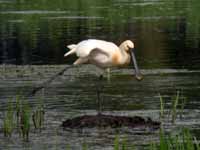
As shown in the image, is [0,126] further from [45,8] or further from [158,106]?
[45,8]

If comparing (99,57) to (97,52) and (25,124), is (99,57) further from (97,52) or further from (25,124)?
(25,124)

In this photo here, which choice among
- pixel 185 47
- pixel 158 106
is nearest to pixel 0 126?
pixel 158 106

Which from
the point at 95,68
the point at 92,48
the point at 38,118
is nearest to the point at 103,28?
the point at 95,68

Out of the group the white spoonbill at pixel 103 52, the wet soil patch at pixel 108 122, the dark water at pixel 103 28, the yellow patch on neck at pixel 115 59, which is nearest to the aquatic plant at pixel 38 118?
the wet soil patch at pixel 108 122

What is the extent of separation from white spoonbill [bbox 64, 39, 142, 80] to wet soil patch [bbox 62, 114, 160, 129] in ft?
3.38

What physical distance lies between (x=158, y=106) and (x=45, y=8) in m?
28.7

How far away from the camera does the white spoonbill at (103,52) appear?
14.3 m

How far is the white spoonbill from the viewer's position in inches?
563

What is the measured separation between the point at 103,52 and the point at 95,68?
21.4ft

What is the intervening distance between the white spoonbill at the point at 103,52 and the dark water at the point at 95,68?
88cm

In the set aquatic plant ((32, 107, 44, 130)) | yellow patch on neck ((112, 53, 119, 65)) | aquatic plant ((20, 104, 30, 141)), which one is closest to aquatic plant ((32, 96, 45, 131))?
aquatic plant ((32, 107, 44, 130))

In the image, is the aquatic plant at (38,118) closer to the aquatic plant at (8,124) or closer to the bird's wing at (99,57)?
the aquatic plant at (8,124)

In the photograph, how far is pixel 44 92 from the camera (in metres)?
17.3

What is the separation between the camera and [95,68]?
2109cm
